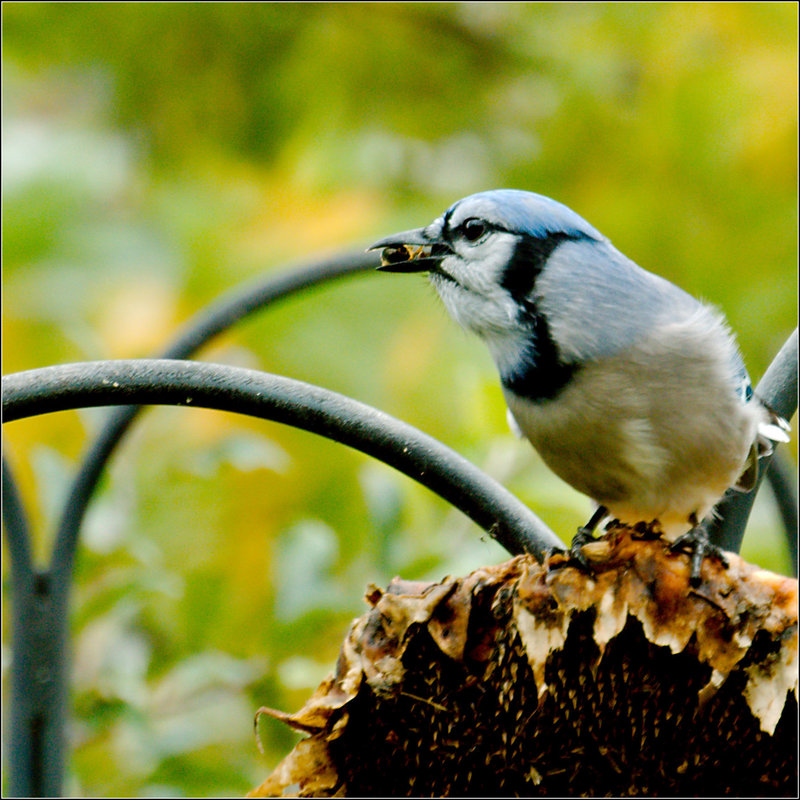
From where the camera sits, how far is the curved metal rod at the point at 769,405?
2.84ft

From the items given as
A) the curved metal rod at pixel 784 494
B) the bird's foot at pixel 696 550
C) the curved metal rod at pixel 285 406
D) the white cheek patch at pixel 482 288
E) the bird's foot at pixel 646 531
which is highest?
the white cheek patch at pixel 482 288

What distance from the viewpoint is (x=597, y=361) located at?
2.63 feet

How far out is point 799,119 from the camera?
5.90 ft

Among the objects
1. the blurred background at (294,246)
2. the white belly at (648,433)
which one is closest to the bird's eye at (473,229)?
the white belly at (648,433)

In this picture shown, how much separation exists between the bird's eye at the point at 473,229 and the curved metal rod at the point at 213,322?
0.25 metres

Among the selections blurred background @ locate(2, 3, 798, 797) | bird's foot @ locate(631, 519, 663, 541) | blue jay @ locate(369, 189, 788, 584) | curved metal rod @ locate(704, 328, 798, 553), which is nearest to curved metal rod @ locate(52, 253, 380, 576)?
blurred background @ locate(2, 3, 798, 797)

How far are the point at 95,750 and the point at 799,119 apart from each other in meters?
1.55

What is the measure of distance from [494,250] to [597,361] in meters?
0.13

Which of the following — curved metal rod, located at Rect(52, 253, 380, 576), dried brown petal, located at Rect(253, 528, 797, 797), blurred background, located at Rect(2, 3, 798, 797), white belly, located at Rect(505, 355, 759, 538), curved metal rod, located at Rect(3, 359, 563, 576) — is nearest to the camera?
dried brown petal, located at Rect(253, 528, 797, 797)

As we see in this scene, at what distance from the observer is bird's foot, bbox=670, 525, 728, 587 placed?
55 cm

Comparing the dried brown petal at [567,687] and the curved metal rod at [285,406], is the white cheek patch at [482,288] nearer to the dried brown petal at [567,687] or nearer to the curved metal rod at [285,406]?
the curved metal rod at [285,406]

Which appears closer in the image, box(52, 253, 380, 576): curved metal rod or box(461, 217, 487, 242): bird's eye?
box(461, 217, 487, 242): bird's eye

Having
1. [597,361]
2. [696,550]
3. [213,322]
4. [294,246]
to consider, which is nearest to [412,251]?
[597,361]

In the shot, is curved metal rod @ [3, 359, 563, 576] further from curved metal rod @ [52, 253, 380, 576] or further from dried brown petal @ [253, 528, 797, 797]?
curved metal rod @ [52, 253, 380, 576]
